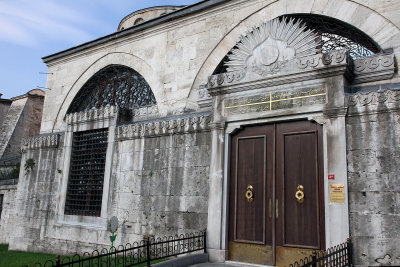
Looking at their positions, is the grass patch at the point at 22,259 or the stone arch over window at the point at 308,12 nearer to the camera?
the stone arch over window at the point at 308,12

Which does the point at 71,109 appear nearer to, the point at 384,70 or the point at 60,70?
the point at 60,70

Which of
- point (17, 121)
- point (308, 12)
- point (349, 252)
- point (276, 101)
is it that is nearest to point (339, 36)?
point (308, 12)

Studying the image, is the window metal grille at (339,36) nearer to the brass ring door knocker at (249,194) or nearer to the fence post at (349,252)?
the brass ring door knocker at (249,194)

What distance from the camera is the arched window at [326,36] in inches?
283

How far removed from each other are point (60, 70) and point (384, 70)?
1092cm

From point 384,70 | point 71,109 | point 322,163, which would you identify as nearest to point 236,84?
point 322,163

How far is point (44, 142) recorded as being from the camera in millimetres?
11305

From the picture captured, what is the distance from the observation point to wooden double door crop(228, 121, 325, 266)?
6.14 metres

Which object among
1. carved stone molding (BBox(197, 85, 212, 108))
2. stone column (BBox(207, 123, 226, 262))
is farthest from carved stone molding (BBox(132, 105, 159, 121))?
stone column (BBox(207, 123, 226, 262))

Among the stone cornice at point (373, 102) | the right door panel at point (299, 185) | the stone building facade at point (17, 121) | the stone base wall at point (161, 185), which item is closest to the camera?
the stone cornice at point (373, 102)

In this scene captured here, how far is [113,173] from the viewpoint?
923 cm

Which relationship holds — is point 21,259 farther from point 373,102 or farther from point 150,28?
point 373,102

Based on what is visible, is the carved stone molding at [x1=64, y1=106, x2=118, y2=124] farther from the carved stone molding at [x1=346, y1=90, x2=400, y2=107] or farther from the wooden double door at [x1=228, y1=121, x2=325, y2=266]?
the carved stone molding at [x1=346, y1=90, x2=400, y2=107]

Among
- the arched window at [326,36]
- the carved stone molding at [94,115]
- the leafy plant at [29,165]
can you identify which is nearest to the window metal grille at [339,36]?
the arched window at [326,36]
